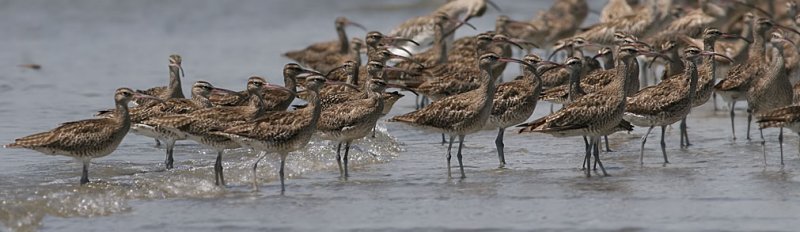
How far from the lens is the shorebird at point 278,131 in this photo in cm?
1265

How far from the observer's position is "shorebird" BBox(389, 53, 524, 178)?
1362 centimetres

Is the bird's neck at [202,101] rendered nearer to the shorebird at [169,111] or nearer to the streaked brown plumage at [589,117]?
the shorebird at [169,111]

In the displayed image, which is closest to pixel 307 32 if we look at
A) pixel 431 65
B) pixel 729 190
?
pixel 431 65

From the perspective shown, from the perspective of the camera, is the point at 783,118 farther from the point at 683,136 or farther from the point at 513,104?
the point at 513,104

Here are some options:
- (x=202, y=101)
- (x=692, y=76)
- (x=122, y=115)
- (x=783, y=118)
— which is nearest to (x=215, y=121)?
(x=122, y=115)

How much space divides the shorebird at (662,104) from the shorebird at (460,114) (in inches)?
56.6

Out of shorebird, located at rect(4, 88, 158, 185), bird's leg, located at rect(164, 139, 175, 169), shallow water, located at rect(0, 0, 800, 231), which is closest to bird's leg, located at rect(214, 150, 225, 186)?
shallow water, located at rect(0, 0, 800, 231)

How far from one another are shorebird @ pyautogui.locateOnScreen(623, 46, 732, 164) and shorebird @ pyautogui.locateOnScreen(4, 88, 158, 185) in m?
4.79

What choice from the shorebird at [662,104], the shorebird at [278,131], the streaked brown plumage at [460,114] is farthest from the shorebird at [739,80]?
the shorebird at [278,131]

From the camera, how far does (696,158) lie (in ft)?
47.9

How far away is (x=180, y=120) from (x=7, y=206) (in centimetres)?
219

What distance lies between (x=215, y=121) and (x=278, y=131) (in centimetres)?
91

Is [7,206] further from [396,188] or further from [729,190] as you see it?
[729,190]

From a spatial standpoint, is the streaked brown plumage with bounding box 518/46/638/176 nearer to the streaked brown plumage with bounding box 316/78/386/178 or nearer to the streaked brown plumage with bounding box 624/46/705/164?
the streaked brown plumage with bounding box 624/46/705/164
